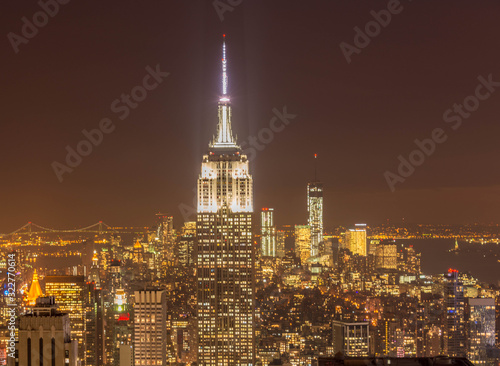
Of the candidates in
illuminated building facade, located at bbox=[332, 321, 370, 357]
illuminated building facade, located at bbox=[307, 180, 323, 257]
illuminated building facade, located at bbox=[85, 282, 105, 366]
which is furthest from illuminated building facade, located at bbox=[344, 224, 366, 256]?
illuminated building facade, located at bbox=[85, 282, 105, 366]

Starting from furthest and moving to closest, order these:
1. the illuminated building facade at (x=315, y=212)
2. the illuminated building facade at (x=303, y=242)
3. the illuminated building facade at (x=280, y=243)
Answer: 1. the illuminated building facade at (x=303, y=242)
2. the illuminated building facade at (x=280, y=243)
3. the illuminated building facade at (x=315, y=212)

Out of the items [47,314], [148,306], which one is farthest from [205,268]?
[47,314]

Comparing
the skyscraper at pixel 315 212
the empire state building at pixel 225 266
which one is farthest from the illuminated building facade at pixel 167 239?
the skyscraper at pixel 315 212

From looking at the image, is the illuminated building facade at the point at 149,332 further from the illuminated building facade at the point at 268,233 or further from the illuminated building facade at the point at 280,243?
the illuminated building facade at the point at 280,243

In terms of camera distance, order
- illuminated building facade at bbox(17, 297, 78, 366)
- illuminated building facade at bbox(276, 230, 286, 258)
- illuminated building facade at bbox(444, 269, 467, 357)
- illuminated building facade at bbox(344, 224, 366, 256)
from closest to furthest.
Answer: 1. illuminated building facade at bbox(17, 297, 78, 366)
2. illuminated building facade at bbox(444, 269, 467, 357)
3. illuminated building facade at bbox(344, 224, 366, 256)
4. illuminated building facade at bbox(276, 230, 286, 258)

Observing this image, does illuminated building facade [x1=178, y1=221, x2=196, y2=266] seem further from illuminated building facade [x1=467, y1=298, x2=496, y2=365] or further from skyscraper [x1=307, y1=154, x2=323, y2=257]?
illuminated building facade [x1=467, y1=298, x2=496, y2=365]

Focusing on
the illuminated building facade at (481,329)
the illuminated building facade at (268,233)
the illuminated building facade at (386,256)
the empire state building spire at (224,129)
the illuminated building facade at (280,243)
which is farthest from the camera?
the illuminated building facade at (386,256)

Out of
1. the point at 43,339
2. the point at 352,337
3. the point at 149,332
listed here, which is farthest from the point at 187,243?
the point at 43,339

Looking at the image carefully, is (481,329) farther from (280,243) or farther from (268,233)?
(280,243)
